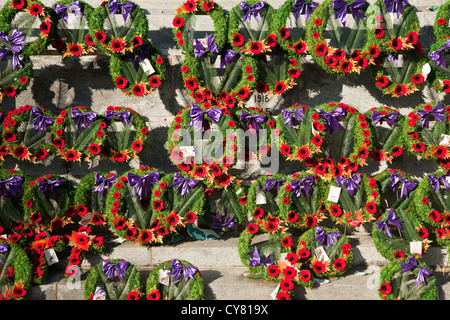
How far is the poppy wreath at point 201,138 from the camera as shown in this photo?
4.71m

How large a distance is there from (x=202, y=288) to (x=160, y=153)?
134cm

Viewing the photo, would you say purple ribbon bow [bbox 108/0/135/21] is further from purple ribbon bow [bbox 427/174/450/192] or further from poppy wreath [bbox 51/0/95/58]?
purple ribbon bow [bbox 427/174/450/192]

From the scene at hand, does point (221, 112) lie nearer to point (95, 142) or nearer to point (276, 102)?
point (276, 102)

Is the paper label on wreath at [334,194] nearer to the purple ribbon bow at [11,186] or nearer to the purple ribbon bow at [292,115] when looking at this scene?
the purple ribbon bow at [292,115]

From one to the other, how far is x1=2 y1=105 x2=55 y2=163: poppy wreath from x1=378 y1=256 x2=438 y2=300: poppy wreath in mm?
2838

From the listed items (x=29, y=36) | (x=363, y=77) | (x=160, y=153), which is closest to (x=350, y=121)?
(x=363, y=77)

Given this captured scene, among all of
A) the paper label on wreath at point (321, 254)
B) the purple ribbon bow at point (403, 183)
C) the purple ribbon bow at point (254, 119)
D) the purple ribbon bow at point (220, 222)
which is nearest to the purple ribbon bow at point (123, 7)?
the purple ribbon bow at point (254, 119)

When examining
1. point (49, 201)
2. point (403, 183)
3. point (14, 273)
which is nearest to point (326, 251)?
point (403, 183)

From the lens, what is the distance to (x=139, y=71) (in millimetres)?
4785

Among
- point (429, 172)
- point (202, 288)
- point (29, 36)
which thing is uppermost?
point (29, 36)

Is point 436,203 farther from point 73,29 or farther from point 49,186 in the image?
point 73,29

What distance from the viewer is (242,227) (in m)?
5.09

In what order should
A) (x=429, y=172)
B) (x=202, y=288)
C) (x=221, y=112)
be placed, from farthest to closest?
1. (x=429, y=172)
2. (x=221, y=112)
3. (x=202, y=288)

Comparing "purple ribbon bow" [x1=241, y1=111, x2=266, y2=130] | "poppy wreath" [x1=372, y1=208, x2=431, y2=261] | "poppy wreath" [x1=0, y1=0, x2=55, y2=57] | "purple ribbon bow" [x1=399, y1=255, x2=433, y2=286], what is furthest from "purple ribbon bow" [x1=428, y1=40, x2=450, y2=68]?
"poppy wreath" [x1=0, y1=0, x2=55, y2=57]
